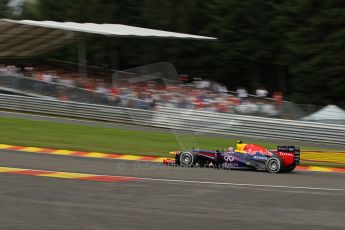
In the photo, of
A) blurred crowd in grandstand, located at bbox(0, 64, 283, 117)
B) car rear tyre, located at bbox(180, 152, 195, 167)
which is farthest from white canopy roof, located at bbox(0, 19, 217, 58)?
car rear tyre, located at bbox(180, 152, 195, 167)

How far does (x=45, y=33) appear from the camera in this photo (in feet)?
95.0

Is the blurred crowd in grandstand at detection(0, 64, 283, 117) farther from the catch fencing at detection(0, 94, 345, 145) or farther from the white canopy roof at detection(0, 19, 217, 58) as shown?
the white canopy roof at detection(0, 19, 217, 58)

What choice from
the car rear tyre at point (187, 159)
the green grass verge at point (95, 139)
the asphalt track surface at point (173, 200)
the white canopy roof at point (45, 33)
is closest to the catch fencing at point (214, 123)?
the green grass verge at point (95, 139)

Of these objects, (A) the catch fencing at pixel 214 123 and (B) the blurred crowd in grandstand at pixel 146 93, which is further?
(B) the blurred crowd in grandstand at pixel 146 93

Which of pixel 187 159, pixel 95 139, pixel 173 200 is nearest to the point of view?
pixel 173 200

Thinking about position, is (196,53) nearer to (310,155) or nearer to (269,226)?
(310,155)

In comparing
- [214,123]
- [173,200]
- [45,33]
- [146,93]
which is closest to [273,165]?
[173,200]

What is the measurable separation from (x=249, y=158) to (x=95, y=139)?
5752mm

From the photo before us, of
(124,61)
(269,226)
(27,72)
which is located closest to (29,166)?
(269,226)

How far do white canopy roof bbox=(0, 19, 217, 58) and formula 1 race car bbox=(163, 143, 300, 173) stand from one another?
40.3ft

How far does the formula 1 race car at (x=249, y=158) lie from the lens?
11.6 m

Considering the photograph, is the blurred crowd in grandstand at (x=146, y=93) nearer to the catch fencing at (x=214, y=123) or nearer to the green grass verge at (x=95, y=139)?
the catch fencing at (x=214, y=123)

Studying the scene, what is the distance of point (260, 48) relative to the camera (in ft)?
109

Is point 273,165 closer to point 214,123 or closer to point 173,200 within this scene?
point 173,200
